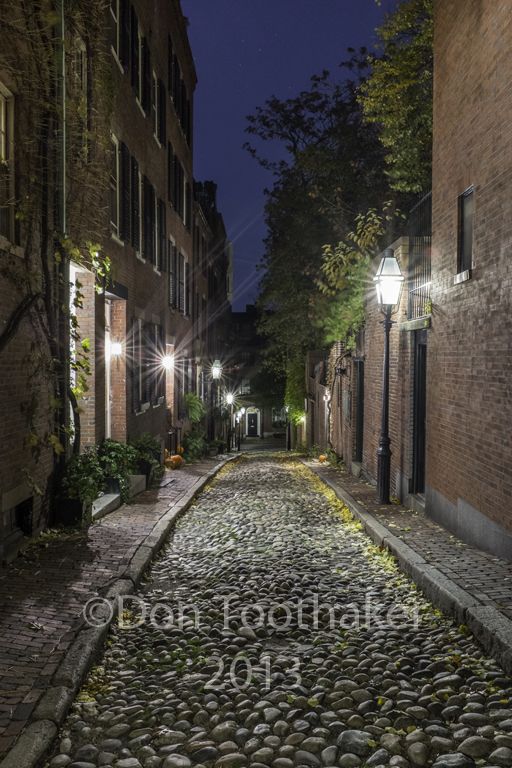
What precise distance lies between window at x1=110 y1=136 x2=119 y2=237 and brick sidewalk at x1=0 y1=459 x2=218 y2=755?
5160 mm

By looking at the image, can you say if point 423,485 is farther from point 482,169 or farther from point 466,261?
point 482,169

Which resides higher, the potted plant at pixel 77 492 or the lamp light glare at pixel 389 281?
the lamp light glare at pixel 389 281

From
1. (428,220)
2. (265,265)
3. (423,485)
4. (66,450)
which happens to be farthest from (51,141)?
(265,265)

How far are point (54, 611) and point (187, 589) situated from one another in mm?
1366

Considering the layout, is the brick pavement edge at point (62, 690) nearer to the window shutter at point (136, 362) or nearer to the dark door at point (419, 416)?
→ the dark door at point (419, 416)

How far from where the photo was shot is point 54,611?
477 centimetres

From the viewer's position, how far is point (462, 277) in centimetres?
716

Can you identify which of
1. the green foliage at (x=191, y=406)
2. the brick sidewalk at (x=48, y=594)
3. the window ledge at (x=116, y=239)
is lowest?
the brick sidewalk at (x=48, y=594)

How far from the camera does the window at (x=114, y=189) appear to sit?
10.5 metres

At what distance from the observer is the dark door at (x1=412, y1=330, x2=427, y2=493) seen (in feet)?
31.7

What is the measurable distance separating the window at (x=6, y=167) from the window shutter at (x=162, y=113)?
30.5 feet

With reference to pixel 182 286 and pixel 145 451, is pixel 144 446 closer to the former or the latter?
pixel 145 451

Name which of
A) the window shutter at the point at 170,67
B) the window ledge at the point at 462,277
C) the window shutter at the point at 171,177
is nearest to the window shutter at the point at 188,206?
the window shutter at the point at 171,177

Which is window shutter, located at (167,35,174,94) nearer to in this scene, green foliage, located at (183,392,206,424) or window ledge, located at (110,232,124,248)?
window ledge, located at (110,232,124,248)
